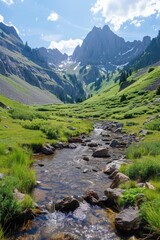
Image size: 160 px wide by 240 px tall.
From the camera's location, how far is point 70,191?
794 inches

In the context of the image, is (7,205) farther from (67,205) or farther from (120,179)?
(120,179)

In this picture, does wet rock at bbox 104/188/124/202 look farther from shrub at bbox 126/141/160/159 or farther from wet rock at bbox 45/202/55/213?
shrub at bbox 126/141/160/159

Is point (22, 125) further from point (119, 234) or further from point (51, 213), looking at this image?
point (119, 234)

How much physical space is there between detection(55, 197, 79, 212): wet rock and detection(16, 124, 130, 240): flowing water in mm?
336

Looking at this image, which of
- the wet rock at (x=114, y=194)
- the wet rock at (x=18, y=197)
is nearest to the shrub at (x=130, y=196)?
the wet rock at (x=114, y=194)

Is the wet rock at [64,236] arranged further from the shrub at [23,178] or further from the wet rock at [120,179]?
the wet rock at [120,179]

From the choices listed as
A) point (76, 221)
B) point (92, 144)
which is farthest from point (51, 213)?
point (92, 144)

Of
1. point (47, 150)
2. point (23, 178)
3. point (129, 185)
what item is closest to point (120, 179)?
point (129, 185)

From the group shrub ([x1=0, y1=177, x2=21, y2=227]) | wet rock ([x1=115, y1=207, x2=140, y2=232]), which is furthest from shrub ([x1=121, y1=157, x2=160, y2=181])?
shrub ([x1=0, y1=177, x2=21, y2=227])

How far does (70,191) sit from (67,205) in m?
3.50

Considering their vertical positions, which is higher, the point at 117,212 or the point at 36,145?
the point at 36,145

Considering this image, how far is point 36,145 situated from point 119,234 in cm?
2216

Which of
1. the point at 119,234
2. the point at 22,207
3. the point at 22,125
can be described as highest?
the point at 22,125

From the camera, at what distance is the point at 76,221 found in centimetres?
1524
